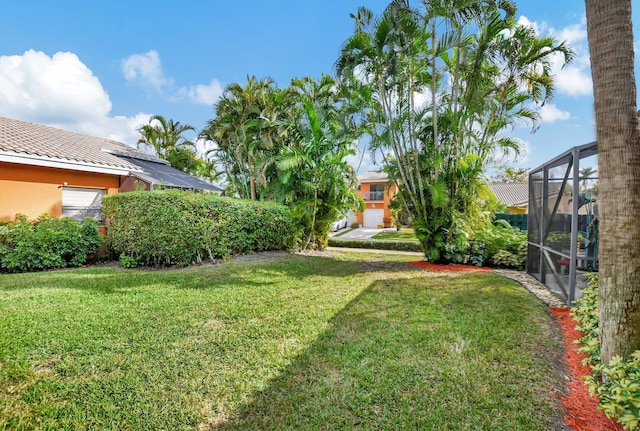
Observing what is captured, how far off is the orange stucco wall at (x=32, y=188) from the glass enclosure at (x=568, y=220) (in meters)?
14.0

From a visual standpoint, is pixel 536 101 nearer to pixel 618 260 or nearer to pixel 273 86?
pixel 618 260

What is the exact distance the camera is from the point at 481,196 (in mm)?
9453

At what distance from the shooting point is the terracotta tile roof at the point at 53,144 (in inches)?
364

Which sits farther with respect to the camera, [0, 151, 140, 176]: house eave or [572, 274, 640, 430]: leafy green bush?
[0, 151, 140, 176]: house eave

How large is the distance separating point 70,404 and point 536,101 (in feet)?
42.3

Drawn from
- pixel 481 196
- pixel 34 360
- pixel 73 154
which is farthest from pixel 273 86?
pixel 34 360

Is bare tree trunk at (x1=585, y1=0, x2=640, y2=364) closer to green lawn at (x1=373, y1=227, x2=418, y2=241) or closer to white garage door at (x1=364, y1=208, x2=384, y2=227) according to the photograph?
green lawn at (x1=373, y1=227, x2=418, y2=241)

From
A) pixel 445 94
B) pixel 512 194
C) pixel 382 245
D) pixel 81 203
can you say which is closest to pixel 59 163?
pixel 81 203

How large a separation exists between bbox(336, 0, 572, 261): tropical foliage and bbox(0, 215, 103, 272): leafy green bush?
962cm

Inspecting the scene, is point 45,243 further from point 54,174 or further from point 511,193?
point 511,193

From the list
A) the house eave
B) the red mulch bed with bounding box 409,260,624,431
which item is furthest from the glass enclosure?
the house eave

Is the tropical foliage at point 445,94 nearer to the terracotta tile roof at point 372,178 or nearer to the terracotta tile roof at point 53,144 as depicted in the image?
the terracotta tile roof at point 53,144

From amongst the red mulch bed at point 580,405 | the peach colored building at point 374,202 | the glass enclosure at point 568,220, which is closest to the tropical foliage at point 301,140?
the glass enclosure at point 568,220

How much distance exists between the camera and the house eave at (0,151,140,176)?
860 centimetres
